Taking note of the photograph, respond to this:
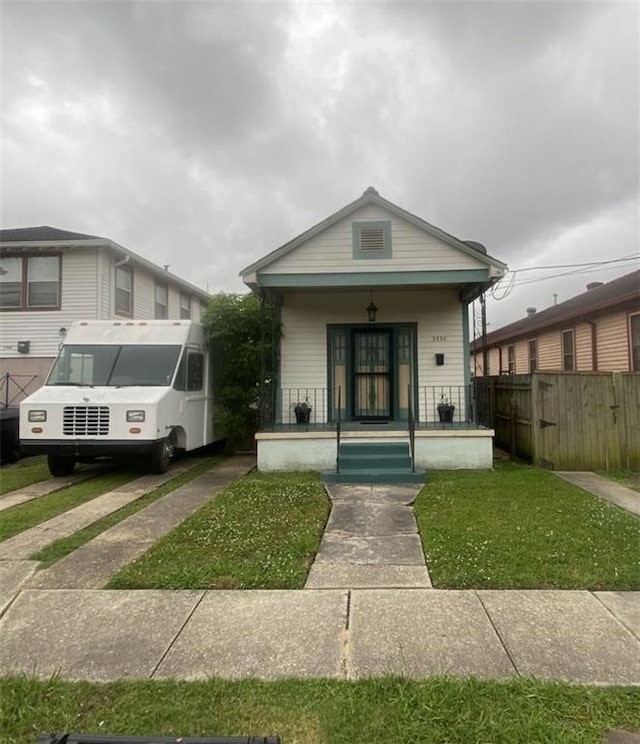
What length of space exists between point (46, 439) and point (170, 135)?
8.15 m

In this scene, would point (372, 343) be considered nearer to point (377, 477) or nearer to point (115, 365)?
point (377, 477)

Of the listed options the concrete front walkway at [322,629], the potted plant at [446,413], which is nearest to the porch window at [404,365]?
the potted plant at [446,413]

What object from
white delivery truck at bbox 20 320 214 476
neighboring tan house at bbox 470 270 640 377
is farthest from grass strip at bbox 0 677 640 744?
neighboring tan house at bbox 470 270 640 377

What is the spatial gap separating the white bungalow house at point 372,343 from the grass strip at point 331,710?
5.15m

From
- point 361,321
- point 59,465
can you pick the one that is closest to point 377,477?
point 361,321

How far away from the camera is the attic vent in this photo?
9.07 m

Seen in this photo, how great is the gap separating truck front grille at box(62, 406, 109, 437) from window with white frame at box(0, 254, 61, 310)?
7.01 meters

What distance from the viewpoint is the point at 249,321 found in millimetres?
9984

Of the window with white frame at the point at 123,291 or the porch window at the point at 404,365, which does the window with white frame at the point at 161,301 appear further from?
the porch window at the point at 404,365

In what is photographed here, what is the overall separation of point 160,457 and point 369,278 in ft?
16.9

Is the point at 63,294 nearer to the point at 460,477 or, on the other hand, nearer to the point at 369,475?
the point at 369,475

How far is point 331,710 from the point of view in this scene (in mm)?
2109

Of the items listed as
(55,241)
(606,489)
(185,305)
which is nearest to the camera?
(606,489)

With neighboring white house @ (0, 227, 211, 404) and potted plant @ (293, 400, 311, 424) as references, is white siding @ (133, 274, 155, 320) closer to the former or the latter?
neighboring white house @ (0, 227, 211, 404)
